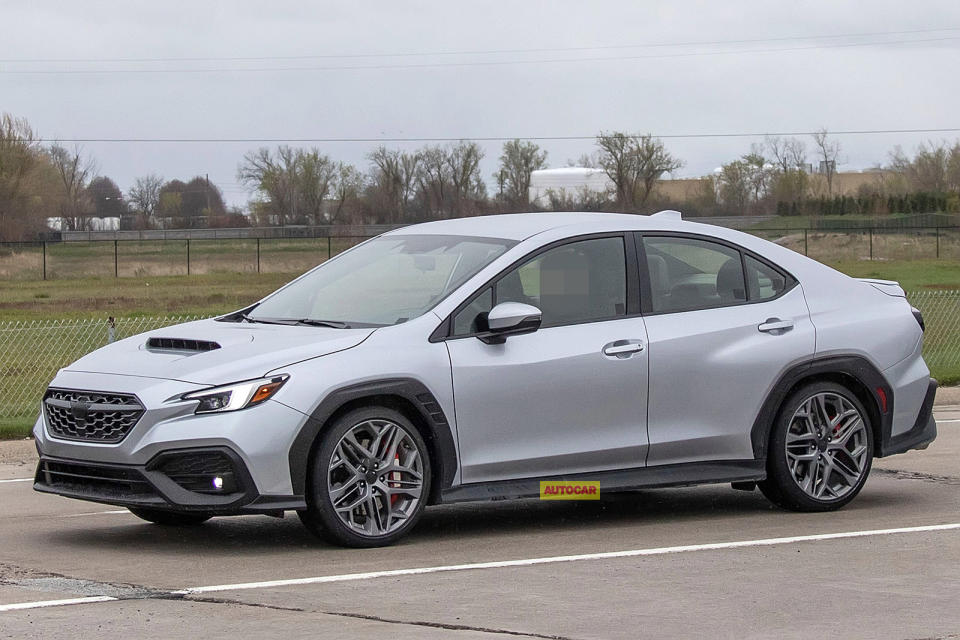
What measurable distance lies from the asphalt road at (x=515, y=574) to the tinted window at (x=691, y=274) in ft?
4.07

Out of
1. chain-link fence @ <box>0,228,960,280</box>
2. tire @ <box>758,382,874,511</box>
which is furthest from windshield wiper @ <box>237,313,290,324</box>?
chain-link fence @ <box>0,228,960,280</box>

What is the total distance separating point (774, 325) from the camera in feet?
28.2

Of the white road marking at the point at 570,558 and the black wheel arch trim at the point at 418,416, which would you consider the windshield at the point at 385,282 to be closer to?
the black wheel arch trim at the point at 418,416

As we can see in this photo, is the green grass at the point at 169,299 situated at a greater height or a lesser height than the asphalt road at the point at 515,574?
greater

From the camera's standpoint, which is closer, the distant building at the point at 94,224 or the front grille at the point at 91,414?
the front grille at the point at 91,414

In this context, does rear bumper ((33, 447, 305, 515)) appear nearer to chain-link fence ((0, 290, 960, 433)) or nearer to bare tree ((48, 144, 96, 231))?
chain-link fence ((0, 290, 960, 433))

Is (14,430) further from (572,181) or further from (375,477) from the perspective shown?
(572,181)

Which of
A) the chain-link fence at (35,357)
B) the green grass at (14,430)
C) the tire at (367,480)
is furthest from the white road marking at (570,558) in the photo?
the chain-link fence at (35,357)

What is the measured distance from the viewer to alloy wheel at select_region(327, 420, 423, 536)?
24.1 ft

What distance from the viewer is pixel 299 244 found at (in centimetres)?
6762

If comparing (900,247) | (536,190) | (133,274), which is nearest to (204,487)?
(133,274)

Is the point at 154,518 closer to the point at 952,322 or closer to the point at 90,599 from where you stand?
the point at 90,599

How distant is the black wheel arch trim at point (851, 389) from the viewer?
8500mm

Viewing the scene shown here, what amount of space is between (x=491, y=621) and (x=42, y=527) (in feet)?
11.4
